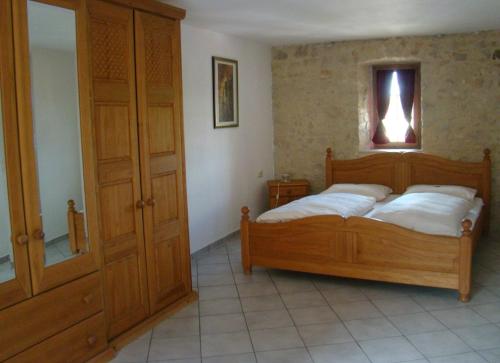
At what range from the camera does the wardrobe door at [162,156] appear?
11.6ft

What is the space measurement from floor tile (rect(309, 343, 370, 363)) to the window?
12.2ft

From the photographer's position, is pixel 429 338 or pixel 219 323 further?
pixel 219 323

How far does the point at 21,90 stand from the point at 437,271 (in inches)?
124

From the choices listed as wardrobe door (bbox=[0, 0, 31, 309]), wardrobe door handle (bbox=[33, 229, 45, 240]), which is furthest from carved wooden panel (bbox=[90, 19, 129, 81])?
wardrobe door handle (bbox=[33, 229, 45, 240])

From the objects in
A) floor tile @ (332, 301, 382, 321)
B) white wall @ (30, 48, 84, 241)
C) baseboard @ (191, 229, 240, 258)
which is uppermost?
white wall @ (30, 48, 84, 241)

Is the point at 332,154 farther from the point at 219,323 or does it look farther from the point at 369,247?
the point at 219,323

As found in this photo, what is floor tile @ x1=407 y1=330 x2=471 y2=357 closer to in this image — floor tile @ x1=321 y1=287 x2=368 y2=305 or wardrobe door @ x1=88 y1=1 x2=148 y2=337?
floor tile @ x1=321 y1=287 x2=368 y2=305

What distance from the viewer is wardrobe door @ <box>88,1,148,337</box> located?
3149 millimetres

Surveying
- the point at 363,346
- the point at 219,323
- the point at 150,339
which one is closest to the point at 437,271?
the point at 363,346

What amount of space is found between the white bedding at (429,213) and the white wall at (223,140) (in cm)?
178

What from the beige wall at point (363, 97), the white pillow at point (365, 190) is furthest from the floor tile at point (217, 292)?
the beige wall at point (363, 97)

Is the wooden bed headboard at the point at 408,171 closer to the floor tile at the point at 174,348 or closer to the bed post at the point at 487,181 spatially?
the bed post at the point at 487,181

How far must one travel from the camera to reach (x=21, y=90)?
258cm

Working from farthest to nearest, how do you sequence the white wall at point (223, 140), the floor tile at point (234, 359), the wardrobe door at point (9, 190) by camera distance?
the white wall at point (223, 140)
the floor tile at point (234, 359)
the wardrobe door at point (9, 190)
